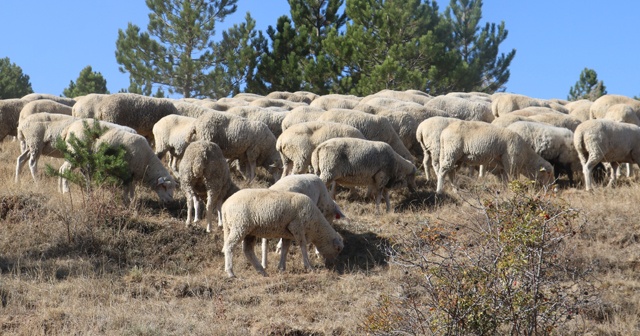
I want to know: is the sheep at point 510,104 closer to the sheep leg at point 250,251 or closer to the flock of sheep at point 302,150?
the flock of sheep at point 302,150

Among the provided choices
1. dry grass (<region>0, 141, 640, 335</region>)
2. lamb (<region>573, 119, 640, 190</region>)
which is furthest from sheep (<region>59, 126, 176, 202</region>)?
lamb (<region>573, 119, 640, 190</region>)

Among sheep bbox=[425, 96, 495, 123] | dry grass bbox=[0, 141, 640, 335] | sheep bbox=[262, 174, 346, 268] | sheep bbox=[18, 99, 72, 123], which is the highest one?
sheep bbox=[425, 96, 495, 123]

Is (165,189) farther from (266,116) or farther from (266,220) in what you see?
(266,116)

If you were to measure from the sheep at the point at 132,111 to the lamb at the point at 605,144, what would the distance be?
A: 904 centimetres

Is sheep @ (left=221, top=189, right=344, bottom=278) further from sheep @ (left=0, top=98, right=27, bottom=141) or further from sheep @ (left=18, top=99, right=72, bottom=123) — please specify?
sheep @ (left=0, top=98, right=27, bottom=141)

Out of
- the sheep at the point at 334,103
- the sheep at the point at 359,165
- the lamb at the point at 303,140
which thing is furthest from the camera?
the sheep at the point at 334,103

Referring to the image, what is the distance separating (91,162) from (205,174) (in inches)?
78.0

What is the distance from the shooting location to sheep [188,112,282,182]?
17.8 meters

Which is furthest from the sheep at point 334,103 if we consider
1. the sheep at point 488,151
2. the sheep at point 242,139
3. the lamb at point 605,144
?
the lamb at point 605,144

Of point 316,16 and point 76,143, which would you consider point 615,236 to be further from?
point 316,16

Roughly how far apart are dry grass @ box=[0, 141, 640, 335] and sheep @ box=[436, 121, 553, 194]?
1.28m

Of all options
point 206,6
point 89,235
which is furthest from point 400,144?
point 206,6

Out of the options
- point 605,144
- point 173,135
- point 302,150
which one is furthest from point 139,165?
point 605,144

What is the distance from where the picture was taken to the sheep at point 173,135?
17812 millimetres
